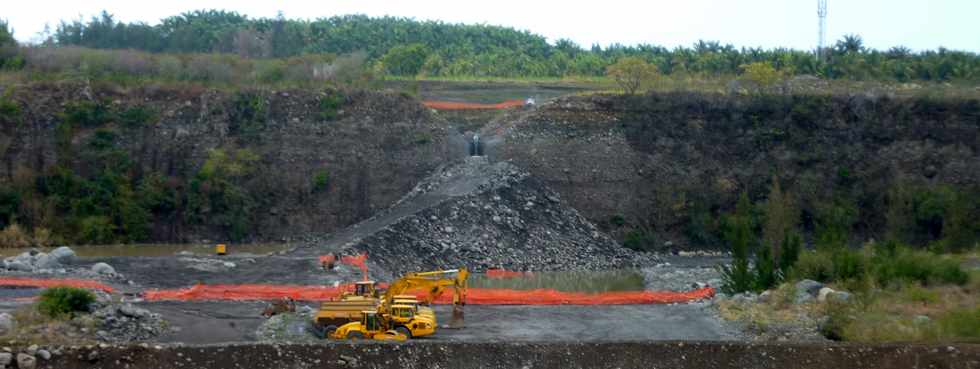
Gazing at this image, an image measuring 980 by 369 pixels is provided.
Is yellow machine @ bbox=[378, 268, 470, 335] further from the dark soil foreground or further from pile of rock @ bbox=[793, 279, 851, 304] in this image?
pile of rock @ bbox=[793, 279, 851, 304]

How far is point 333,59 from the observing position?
5159 cm

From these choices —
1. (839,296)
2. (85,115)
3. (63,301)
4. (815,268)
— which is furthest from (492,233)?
(63,301)

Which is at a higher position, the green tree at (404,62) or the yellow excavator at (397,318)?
the green tree at (404,62)

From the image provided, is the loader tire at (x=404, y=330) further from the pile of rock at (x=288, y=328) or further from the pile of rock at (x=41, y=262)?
the pile of rock at (x=41, y=262)

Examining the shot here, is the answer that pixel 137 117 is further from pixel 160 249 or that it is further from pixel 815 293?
pixel 815 293

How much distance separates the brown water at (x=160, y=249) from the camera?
36562mm

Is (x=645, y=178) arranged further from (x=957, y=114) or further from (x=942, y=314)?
(x=942, y=314)

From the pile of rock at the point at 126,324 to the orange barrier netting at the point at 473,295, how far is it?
11.9 ft

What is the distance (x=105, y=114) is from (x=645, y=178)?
19.2 m

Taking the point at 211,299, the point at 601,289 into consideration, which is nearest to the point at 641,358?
the point at 211,299

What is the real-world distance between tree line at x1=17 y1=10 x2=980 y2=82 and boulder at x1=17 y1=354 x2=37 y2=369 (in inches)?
1611

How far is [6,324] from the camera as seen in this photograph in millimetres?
19375

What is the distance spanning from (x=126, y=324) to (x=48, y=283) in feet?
19.6

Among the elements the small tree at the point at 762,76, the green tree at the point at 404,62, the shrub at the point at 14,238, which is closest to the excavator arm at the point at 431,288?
the shrub at the point at 14,238
